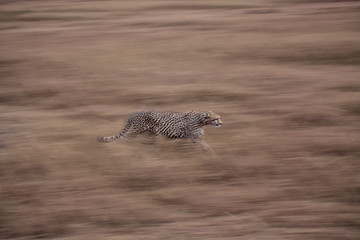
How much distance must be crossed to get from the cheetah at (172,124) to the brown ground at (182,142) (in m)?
0.18

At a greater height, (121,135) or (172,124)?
(172,124)

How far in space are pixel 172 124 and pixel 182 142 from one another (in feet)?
1.13

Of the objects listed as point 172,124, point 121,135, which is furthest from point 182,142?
point 121,135

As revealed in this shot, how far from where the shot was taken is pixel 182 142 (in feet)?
25.5

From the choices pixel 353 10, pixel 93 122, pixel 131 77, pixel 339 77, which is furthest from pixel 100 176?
pixel 353 10

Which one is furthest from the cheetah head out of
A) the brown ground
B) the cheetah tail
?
the cheetah tail

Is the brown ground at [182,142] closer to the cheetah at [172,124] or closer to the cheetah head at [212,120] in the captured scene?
the cheetah at [172,124]

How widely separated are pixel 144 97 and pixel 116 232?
211 inches

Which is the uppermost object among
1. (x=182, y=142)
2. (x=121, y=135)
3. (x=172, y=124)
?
(x=172, y=124)

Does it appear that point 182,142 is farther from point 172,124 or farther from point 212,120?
point 212,120

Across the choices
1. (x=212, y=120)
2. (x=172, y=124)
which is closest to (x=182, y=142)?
(x=172, y=124)

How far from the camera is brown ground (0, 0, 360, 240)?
5.97 meters

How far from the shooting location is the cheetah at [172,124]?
762cm

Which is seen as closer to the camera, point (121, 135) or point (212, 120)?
point (212, 120)
